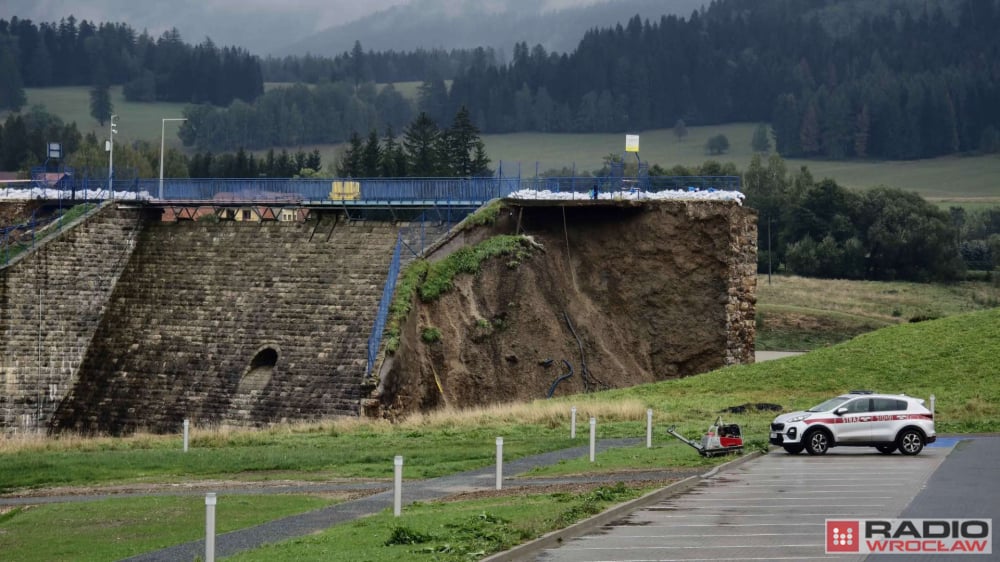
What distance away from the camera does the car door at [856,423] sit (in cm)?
3509

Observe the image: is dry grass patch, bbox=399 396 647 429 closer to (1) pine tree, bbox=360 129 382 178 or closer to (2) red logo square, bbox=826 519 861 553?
(2) red logo square, bbox=826 519 861 553

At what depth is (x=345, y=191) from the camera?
59469 mm

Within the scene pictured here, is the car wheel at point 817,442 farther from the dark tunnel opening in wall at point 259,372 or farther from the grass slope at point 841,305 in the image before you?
the grass slope at point 841,305

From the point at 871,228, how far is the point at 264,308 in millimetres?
76135

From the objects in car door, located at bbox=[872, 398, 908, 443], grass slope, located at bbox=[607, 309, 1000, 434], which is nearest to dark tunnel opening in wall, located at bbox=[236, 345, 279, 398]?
grass slope, located at bbox=[607, 309, 1000, 434]

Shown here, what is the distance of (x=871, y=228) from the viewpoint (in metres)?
121

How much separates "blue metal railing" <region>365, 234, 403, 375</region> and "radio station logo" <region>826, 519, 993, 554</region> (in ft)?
93.4

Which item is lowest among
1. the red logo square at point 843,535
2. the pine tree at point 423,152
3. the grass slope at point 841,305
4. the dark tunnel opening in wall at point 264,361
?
the grass slope at point 841,305

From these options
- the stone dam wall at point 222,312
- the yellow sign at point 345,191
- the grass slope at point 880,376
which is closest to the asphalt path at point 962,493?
the grass slope at point 880,376

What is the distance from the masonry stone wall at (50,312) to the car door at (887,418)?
101ft

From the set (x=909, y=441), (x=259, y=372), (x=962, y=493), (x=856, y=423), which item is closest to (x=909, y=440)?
(x=909, y=441)

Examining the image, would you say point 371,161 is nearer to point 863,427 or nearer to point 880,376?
point 880,376

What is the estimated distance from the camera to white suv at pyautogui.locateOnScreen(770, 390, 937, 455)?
114ft

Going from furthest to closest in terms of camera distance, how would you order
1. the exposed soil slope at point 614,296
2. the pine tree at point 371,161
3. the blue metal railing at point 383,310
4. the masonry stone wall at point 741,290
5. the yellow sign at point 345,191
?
the pine tree at point 371,161 → the yellow sign at point 345,191 → the masonry stone wall at point 741,290 → the exposed soil slope at point 614,296 → the blue metal railing at point 383,310
